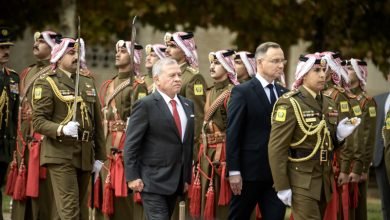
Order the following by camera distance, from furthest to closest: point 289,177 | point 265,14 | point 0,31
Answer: point 265,14
point 0,31
point 289,177

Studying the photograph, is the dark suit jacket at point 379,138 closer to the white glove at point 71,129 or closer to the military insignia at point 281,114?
the military insignia at point 281,114

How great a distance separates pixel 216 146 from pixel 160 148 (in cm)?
294

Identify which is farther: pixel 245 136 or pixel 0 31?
pixel 0 31

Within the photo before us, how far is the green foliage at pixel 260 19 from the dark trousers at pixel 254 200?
9.55m

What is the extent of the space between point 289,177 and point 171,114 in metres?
1.29

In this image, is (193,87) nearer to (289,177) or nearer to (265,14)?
(289,177)

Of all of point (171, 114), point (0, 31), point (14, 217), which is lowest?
point (14, 217)

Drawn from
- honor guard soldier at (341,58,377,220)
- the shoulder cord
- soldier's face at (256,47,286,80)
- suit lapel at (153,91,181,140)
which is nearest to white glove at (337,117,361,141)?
the shoulder cord

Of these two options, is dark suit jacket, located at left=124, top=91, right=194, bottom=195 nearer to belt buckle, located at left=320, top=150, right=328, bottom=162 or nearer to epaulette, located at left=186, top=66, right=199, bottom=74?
belt buckle, located at left=320, top=150, right=328, bottom=162

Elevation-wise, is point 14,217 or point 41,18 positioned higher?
point 41,18

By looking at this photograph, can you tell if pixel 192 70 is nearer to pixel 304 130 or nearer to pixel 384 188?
pixel 384 188

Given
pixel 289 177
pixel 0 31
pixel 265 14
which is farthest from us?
pixel 265 14

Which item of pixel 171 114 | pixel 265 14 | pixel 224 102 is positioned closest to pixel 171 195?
pixel 171 114

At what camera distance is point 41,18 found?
24469 millimetres
